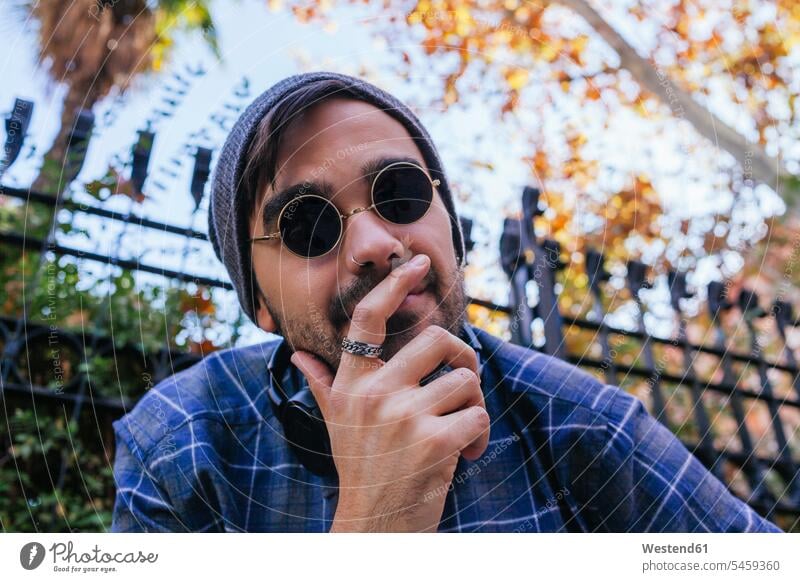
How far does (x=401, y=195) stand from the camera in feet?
2.37

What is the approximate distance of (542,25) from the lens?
1.90 m

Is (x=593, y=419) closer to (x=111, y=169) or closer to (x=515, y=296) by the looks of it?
(x=515, y=296)

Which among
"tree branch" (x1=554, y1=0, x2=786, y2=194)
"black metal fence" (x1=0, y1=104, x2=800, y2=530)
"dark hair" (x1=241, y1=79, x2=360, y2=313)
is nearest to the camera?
"dark hair" (x1=241, y1=79, x2=360, y2=313)

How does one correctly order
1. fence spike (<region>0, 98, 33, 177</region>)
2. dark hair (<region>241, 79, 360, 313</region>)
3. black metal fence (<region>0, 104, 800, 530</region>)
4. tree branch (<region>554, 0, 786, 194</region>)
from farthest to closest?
tree branch (<region>554, 0, 786, 194</region>)
black metal fence (<region>0, 104, 800, 530</region>)
fence spike (<region>0, 98, 33, 177</region>)
dark hair (<region>241, 79, 360, 313</region>)

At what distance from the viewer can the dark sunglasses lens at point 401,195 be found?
2.34 ft

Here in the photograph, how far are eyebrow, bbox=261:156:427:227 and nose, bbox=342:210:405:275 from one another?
0.04 meters

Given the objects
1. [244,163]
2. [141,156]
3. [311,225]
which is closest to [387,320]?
[311,225]

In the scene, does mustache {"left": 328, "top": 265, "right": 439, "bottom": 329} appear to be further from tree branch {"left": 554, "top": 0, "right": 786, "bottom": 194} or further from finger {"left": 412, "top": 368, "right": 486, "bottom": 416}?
tree branch {"left": 554, "top": 0, "right": 786, "bottom": 194}

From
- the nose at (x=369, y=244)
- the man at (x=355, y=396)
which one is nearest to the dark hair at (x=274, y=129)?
the man at (x=355, y=396)

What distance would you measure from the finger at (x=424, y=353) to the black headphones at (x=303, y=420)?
Result: 0.18 feet

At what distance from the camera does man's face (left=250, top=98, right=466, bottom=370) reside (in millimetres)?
700

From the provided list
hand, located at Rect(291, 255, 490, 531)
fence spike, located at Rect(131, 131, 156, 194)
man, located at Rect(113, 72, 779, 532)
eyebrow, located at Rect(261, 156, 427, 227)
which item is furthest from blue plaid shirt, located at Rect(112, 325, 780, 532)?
fence spike, located at Rect(131, 131, 156, 194)

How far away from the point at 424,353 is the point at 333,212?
0.60 feet
